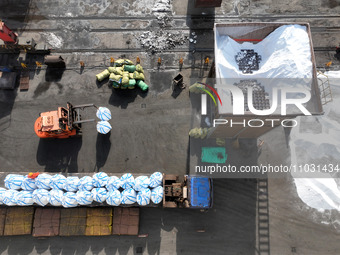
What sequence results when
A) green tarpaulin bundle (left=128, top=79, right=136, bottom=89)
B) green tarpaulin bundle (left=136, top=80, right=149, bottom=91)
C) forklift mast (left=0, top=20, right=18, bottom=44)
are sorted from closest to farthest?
forklift mast (left=0, top=20, right=18, bottom=44)
green tarpaulin bundle (left=128, top=79, right=136, bottom=89)
green tarpaulin bundle (left=136, top=80, right=149, bottom=91)

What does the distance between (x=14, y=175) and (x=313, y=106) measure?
69.3 ft

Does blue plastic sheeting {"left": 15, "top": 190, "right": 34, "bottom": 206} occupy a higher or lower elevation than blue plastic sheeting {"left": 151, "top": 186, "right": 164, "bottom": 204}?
lower

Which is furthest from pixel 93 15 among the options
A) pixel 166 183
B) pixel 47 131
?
pixel 166 183

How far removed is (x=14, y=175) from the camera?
15.9 m

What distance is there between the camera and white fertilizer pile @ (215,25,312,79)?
44.9ft

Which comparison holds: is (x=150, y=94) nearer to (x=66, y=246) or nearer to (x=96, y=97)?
(x=96, y=97)

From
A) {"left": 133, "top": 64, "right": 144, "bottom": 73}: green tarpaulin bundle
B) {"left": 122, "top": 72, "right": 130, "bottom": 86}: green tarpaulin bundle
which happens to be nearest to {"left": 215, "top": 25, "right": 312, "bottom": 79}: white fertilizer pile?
{"left": 133, "top": 64, "right": 144, "bottom": 73}: green tarpaulin bundle

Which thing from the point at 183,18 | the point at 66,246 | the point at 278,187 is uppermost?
the point at 183,18

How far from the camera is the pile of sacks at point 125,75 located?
18516 millimetres

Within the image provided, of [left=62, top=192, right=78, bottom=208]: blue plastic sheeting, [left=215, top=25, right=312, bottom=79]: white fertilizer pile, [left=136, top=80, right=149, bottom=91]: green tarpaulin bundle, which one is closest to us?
[left=215, top=25, right=312, bottom=79]: white fertilizer pile

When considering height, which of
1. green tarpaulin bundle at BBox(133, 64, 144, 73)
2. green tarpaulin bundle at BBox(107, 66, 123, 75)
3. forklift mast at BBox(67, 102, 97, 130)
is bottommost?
forklift mast at BBox(67, 102, 97, 130)

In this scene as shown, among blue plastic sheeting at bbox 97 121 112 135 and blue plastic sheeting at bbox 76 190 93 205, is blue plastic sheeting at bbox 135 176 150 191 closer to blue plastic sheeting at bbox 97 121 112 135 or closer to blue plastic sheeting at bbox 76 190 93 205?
blue plastic sheeting at bbox 76 190 93 205

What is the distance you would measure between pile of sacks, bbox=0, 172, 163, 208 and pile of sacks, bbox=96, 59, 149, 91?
785 centimetres

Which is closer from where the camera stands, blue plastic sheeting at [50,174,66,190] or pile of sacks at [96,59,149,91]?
blue plastic sheeting at [50,174,66,190]
